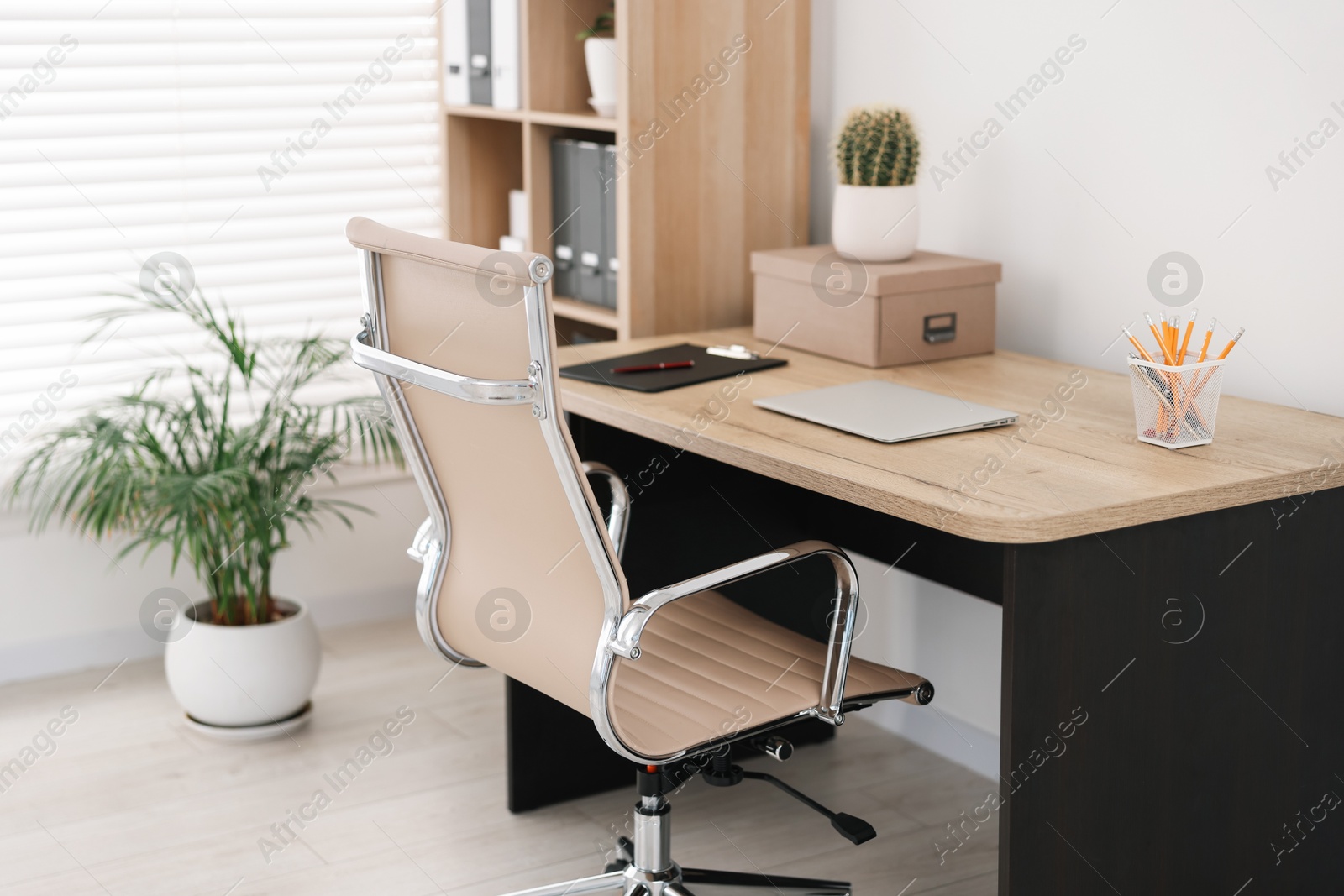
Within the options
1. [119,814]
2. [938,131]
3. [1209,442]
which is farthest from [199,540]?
[1209,442]

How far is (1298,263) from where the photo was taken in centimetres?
216

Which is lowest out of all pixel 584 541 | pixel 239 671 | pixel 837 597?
pixel 239 671

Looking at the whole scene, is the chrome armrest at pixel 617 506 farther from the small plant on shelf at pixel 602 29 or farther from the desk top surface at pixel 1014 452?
the small plant on shelf at pixel 602 29

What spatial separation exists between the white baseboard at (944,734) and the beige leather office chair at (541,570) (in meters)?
0.79

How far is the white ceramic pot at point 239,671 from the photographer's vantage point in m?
2.91

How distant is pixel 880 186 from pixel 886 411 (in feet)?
2.22

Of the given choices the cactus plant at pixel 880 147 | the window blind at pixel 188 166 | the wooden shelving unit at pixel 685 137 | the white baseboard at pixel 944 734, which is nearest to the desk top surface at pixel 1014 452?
the cactus plant at pixel 880 147

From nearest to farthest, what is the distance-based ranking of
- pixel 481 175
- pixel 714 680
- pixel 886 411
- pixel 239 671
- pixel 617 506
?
1. pixel 714 680
2. pixel 886 411
3. pixel 617 506
4. pixel 239 671
5. pixel 481 175

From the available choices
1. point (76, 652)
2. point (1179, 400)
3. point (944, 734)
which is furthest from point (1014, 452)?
point (76, 652)

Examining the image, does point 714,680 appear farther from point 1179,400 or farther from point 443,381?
point 1179,400

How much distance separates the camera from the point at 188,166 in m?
3.32

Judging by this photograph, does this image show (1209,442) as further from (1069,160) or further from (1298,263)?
(1069,160)

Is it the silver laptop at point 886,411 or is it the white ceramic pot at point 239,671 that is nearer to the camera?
the silver laptop at point 886,411

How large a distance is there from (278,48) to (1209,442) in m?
2.43
